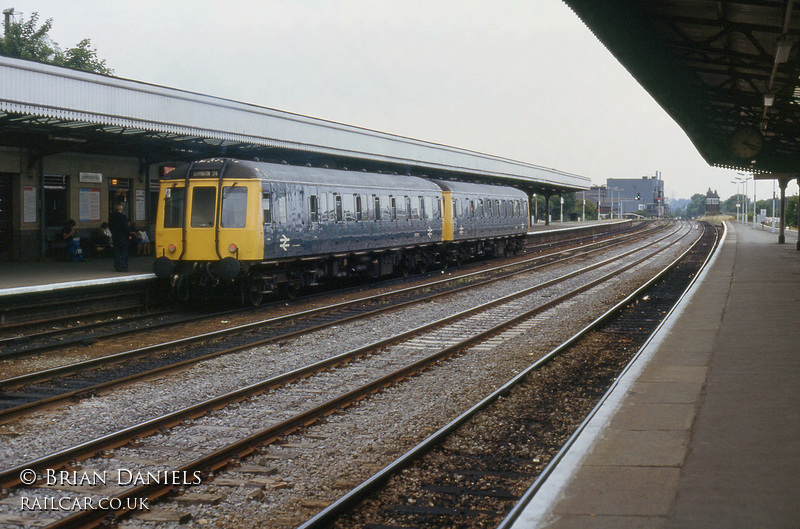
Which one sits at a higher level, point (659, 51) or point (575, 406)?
point (659, 51)

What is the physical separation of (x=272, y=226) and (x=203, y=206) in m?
1.43

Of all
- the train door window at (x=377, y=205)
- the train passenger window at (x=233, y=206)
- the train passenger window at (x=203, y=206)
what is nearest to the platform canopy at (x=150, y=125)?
the train passenger window at (x=203, y=206)

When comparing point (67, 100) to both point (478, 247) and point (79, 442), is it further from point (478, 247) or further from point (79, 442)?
point (478, 247)

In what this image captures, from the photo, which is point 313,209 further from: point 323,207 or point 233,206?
point 233,206

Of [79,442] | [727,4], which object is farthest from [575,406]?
[727,4]

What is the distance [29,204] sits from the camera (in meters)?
19.7

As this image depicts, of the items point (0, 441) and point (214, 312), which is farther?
point (214, 312)

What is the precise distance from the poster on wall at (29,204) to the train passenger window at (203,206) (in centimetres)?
Answer: 572

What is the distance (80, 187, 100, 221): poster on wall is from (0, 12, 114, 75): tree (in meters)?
32.5

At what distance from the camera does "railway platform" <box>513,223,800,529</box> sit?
15.8 feet

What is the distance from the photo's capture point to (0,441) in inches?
284

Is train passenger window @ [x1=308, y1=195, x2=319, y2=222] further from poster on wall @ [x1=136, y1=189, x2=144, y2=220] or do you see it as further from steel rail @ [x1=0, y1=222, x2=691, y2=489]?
poster on wall @ [x1=136, y1=189, x2=144, y2=220]

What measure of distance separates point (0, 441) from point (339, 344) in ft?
19.4

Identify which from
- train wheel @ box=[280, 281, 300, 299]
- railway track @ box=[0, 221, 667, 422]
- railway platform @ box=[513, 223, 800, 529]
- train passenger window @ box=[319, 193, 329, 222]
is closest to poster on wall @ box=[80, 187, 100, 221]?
train wheel @ box=[280, 281, 300, 299]
